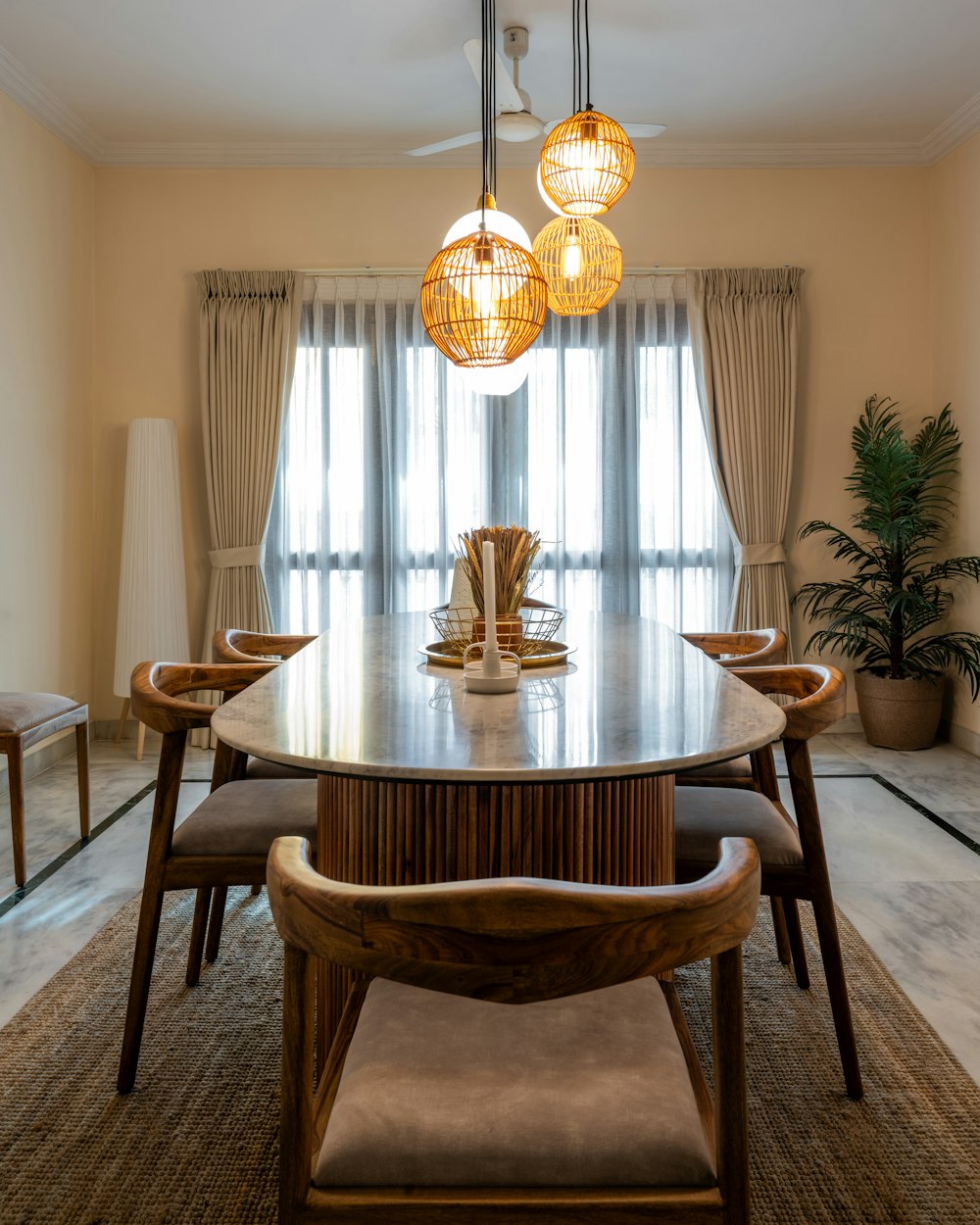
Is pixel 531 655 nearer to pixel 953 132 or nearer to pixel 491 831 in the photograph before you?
pixel 491 831

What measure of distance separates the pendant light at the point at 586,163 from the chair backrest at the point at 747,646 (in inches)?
50.7

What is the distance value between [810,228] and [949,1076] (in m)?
4.19

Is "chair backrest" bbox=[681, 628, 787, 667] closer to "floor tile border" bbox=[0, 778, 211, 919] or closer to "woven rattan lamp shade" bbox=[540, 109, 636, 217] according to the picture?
"woven rattan lamp shade" bbox=[540, 109, 636, 217]

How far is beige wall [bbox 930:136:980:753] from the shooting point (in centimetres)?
432

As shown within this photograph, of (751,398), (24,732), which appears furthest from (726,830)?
(751,398)

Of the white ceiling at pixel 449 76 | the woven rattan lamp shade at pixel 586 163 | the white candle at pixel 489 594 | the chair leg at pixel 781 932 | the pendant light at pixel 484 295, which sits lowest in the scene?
the chair leg at pixel 781 932

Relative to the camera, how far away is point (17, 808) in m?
2.72

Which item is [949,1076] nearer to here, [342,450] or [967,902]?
[967,902]

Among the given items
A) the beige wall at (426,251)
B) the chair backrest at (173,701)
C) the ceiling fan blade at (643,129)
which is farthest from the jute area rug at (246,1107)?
the beige wall at (426,251)

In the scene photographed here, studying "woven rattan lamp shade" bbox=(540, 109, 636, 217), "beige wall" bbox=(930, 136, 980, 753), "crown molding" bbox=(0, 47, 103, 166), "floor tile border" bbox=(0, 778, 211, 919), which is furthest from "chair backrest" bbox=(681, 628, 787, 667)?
"crown molding" bbox=(0, 47, 103, 166)

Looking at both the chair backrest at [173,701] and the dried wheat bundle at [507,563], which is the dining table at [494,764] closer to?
the chair backrest at [173,701]

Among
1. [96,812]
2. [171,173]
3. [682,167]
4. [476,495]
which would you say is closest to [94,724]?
[96,812]

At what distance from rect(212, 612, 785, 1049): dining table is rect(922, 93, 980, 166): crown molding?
388cm

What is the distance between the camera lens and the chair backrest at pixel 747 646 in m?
2.47
